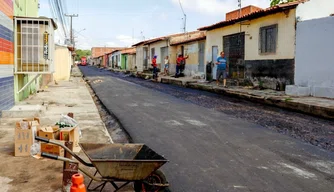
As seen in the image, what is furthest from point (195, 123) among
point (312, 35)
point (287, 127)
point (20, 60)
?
point (312, 35)

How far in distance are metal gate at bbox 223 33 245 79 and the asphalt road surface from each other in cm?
1109

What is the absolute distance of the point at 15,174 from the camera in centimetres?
479

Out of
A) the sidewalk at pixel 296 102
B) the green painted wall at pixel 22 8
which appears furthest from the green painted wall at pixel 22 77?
the sidewalk at pixel 296 102

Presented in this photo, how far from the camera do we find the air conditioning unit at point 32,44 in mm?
10406

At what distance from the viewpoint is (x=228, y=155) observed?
5902mm

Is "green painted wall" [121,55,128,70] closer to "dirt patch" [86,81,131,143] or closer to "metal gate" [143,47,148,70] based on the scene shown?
"metal gate" [143,47,148,70]

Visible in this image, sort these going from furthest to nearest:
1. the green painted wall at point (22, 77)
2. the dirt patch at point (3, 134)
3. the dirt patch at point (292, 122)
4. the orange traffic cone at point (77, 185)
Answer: the green painted wall at point (22, 77)
the dirt patch at point (292, 122)
the dirt patch at point (3, 134)
the orange traffic cone at point (77, 185)

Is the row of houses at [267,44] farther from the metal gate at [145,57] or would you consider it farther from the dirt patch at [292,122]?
the metal gate at [145,57]

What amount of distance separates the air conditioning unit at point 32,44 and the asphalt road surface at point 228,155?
3.27 m

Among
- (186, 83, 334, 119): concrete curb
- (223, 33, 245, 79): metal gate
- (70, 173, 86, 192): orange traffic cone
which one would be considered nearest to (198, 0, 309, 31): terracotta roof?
(223, 33, 245, 79): metal gate

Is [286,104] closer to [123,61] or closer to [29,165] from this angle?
[29,165]

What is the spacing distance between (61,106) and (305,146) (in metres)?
8.15

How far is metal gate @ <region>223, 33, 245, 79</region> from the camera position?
20.2 metres

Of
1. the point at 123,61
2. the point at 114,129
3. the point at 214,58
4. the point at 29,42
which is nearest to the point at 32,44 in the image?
the point at 29,42
